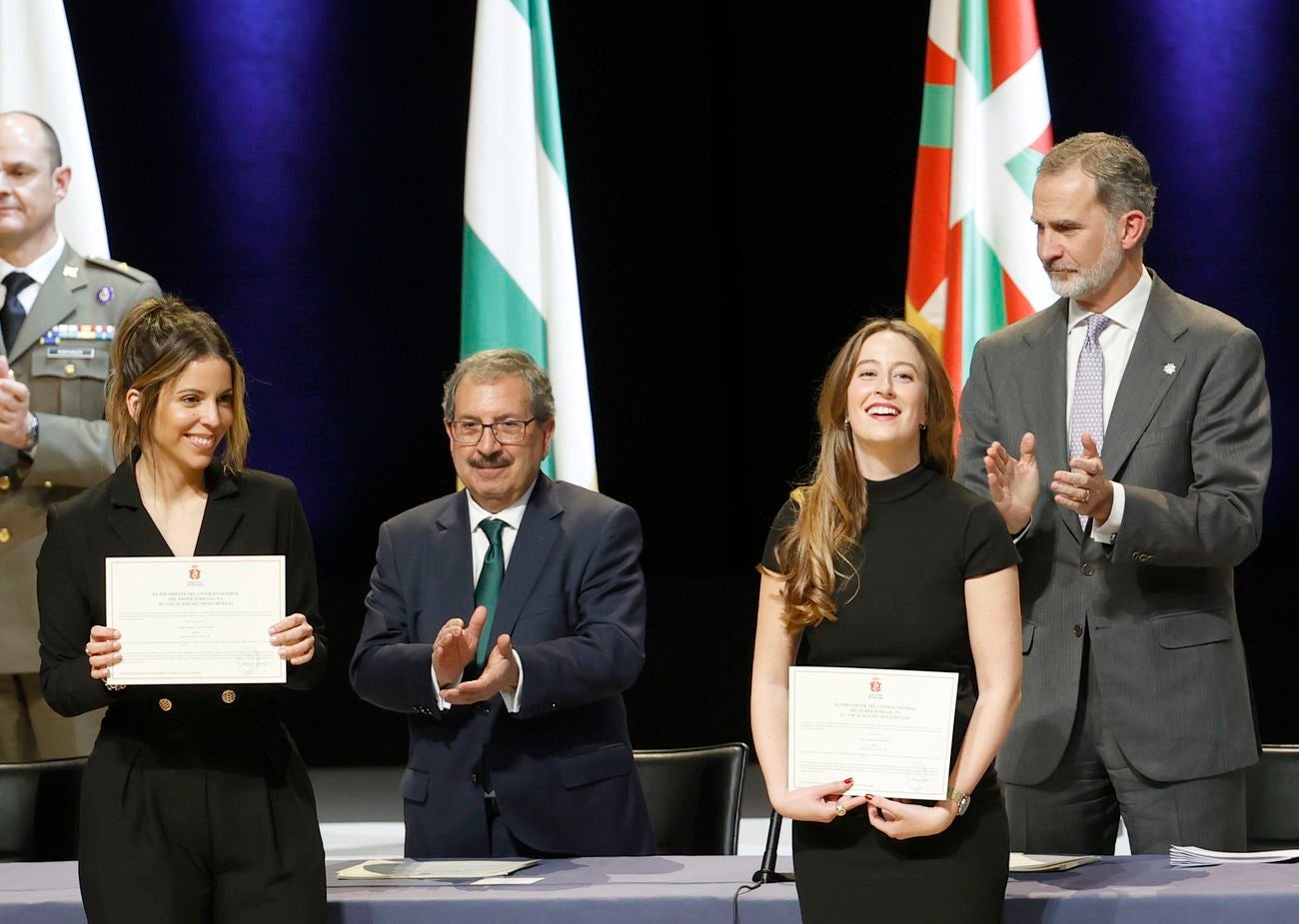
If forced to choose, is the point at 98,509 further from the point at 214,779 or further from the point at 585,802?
the point at 585,802

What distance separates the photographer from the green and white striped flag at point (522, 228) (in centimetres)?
507

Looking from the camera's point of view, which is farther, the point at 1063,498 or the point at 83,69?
the point at 83,69

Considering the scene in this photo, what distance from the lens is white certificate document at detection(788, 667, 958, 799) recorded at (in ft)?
7.30

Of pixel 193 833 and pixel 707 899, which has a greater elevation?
pixel 193 833

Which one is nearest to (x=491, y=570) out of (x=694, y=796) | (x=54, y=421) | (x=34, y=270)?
(x=694, y=796)

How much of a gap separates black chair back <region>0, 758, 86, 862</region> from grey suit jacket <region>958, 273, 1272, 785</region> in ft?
5.98

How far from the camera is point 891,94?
5.96 metres

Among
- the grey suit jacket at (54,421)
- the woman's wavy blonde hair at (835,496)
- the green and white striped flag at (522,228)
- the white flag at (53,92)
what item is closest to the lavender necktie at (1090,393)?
the woman's wavy blonde hair at (835,496)

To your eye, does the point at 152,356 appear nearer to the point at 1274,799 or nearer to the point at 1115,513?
the point at 1115,513

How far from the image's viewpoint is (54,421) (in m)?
4.15

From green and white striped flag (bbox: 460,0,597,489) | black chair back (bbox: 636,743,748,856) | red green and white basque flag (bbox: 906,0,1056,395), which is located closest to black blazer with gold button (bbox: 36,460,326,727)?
black chair back (bbox: 636,743,748,856)

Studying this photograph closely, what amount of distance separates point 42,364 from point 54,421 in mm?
195

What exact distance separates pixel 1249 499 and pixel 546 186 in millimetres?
2836

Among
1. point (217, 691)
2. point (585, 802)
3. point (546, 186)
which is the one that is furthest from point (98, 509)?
point (546, 186)
